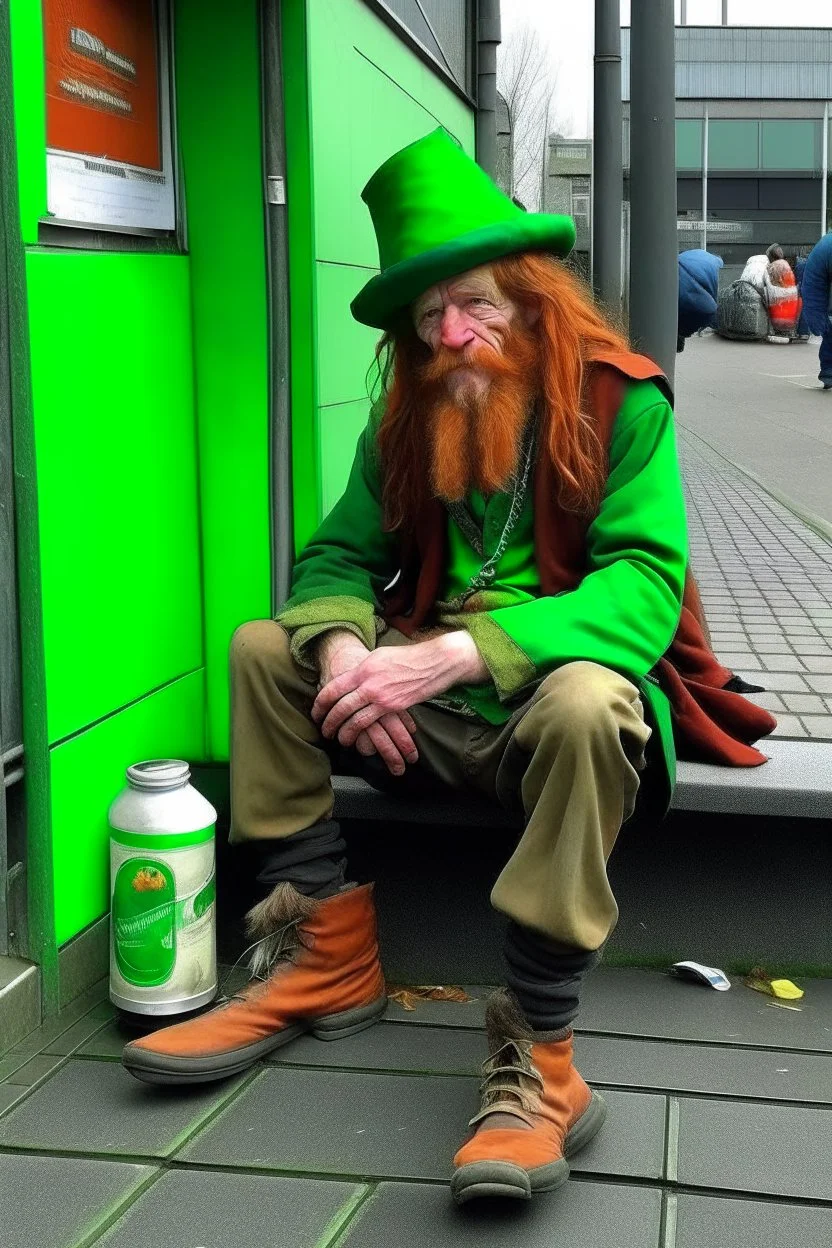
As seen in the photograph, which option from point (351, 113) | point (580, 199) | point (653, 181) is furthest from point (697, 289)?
point (580, 199)

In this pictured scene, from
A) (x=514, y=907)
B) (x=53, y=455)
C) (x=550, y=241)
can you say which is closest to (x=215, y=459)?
(x=53, y=455)

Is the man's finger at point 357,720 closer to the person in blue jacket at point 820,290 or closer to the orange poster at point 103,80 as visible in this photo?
the orange poster at point 103,80

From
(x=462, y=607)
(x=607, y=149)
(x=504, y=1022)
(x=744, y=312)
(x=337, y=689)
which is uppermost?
(x=607, y=149)

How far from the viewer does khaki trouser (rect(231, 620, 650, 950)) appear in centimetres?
249

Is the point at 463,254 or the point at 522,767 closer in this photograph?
the point at 522,767

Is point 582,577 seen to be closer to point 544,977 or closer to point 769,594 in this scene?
point 544,977

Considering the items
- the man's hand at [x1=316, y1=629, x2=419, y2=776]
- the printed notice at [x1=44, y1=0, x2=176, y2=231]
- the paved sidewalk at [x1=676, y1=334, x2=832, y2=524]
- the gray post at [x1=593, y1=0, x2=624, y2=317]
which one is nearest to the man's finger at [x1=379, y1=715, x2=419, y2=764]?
the man's hand at [x1=316, y1=629, x2=419, y2=776]

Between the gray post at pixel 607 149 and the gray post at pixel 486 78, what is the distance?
2603mm

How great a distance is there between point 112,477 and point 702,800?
4.42ft

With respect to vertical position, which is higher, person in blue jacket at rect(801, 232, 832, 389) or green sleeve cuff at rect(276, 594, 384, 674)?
person in blue jacket at rect(801, 232, 832, 389)

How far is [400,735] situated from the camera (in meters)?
2.88

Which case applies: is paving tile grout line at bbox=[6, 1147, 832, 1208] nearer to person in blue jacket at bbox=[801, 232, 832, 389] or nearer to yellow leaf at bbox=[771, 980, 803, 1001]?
yellow leaf at bbox=[771, 980, 803, 1001]

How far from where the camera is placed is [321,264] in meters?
3.52

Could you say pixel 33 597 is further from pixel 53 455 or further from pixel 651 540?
pixel 651 540
